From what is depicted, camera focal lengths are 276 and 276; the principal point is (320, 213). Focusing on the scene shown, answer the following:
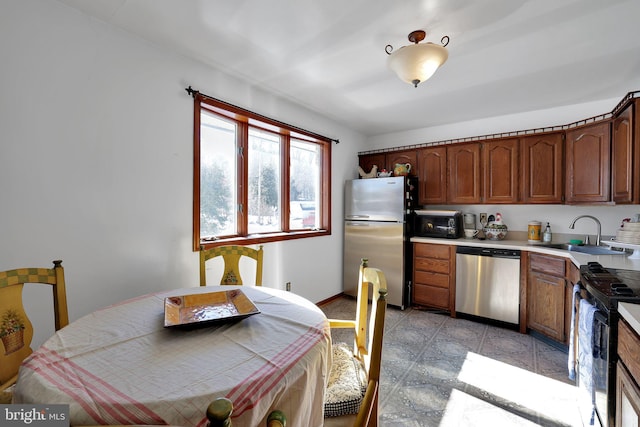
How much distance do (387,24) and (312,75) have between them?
2.79ft

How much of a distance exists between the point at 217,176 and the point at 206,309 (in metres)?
1.48

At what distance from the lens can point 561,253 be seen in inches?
96.7

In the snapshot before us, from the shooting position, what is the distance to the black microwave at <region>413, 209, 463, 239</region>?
3.32 m

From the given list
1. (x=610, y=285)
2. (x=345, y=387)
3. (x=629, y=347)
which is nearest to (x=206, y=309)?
(x=345, y=387)

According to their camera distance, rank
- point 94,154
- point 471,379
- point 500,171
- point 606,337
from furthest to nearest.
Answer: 1. point 500,171
2. point 471,379
3. point 94,154
4. point 606,337

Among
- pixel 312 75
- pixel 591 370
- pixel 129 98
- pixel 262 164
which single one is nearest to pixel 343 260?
pixel 262 164

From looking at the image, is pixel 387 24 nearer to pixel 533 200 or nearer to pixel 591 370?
pixel 591 370

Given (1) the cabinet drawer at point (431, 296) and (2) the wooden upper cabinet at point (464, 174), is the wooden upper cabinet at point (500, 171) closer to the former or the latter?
(2) the wooden upper cabinet at point (464, 174)

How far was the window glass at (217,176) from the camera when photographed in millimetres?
2389

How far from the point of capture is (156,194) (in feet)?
6.49

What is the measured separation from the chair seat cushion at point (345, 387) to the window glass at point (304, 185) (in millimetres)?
2017

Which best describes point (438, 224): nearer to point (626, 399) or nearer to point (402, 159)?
point (402, 159)

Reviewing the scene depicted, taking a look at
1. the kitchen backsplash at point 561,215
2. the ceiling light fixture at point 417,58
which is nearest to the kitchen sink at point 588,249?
the kitchen backsplash at point 561,215

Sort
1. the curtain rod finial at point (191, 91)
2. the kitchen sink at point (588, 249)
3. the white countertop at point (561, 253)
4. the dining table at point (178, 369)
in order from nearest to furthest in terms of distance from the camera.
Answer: the dining table at point (178, 369) → the white countertop at point (561, 253) → the curtain rod finial at point (191, 91) → the kitchen sink at point (588, 249)
